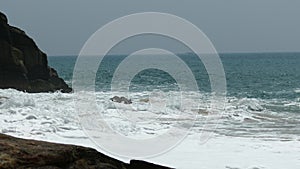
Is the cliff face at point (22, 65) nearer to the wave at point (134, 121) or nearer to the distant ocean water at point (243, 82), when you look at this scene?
the distant ocean water at point (243, 82)

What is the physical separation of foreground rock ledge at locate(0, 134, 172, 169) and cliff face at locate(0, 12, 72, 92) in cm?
2449

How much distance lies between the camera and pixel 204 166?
28.2 ft

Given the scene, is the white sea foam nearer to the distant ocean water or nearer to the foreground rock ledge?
the foreground rock ledge

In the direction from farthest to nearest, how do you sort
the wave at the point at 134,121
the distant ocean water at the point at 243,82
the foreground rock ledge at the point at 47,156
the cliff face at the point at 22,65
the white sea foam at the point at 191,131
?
the distant ocean water at the point at 243,82
the cliff face at the point at 22,65
the wave at the point at 134,121
the white sea foam at the point at 191,131
the foreground rock ledge at the point at 47,156

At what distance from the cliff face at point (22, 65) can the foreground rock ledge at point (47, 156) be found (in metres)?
24.5

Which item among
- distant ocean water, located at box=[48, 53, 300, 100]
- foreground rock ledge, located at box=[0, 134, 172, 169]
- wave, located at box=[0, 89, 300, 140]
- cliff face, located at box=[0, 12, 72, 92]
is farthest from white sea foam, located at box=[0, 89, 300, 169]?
distant ocean water, located at box=[48, 53, 300, 100]

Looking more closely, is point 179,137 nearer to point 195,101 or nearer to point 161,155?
point 161,155

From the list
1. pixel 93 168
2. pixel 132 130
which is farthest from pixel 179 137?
pixel 93 168

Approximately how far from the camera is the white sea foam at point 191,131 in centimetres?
941

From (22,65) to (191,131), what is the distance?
18.3m

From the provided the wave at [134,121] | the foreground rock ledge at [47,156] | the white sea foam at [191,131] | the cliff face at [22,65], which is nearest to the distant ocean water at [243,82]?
the cliff face at [22,65]

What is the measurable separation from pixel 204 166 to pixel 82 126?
5.21 m

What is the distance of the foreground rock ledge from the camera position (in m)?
3.62

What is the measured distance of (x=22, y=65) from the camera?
29.4 metres
